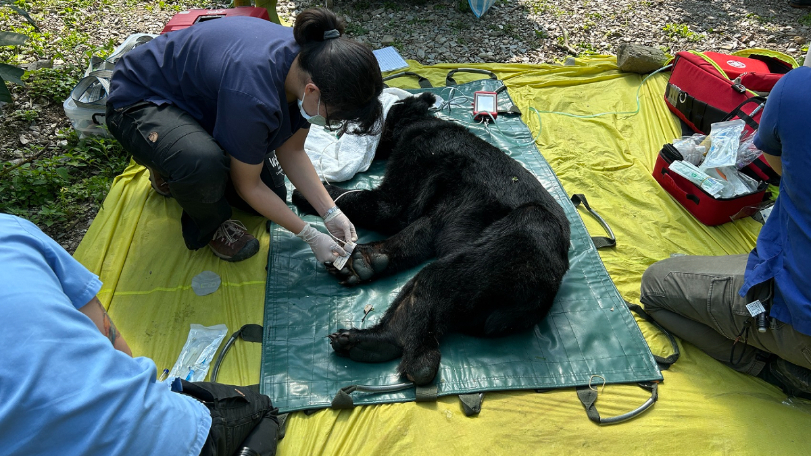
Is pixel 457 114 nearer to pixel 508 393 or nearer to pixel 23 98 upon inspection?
pixel 508 393

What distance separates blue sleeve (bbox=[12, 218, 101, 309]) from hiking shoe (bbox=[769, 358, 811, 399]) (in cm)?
304

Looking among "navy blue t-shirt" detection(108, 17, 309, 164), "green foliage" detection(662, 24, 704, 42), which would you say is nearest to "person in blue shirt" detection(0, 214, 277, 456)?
"navy blue t-shirt" detection(108, 17, 309, 164)

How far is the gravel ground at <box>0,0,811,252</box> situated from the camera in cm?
554

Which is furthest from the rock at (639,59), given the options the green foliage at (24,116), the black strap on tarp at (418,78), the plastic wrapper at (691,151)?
the green foliage at (24,116)

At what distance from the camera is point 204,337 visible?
8.64 ft

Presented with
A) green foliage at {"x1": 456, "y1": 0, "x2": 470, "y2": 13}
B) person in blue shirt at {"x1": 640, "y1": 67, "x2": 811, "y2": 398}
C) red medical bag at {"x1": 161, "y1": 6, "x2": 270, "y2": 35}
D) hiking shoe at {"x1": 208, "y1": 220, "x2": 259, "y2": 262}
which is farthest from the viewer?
green foliage at {"x1": 456, "y1": 0, "x2": 470, "y2": 13}

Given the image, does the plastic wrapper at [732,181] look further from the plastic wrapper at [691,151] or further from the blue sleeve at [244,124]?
the blue sleeve at [244,124]

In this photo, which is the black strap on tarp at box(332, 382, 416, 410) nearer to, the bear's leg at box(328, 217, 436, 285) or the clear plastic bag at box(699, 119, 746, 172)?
the bear's leg at box(328, 217, 436, 285)

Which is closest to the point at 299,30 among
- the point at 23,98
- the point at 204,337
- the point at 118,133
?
the point at 118,133

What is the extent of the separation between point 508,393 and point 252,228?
75.4 inches

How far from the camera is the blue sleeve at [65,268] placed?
1275mm

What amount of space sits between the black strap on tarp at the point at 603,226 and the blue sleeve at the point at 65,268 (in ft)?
9.40

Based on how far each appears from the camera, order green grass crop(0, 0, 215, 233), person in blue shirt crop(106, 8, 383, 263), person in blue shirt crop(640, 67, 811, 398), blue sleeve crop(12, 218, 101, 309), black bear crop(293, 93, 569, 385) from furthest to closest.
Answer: green grass crop(0, 0, 215, 233)
black bear crop(293, 93, 569, 385)
person in blue shirt crop(106, 8, 383, 263)
person in blue shirt crop(640, 67, 811, 398)
blue sleeve crop(12, 218, 101, 309)

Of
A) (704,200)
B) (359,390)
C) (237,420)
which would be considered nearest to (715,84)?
(704,200)
